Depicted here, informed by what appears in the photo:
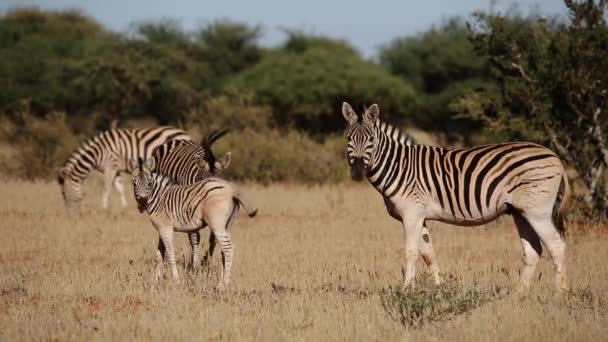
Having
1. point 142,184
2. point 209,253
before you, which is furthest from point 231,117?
point 142,184

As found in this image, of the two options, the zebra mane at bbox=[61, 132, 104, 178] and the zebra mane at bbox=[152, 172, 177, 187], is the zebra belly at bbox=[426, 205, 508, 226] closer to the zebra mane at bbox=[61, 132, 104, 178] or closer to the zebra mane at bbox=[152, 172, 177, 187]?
the zebra mane at bbox=[152, 172, 177, 187]

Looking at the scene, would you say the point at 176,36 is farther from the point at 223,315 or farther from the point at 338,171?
the point at 223,315

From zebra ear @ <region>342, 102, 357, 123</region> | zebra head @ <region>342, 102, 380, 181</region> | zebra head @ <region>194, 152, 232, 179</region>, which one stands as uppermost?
zebra ear @ <region>342, 102, 357, 123</region>

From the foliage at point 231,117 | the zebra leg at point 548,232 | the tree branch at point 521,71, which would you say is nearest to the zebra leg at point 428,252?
the zebra leg at point 548,232

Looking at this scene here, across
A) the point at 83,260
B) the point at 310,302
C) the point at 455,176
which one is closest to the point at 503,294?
the point at 455,176

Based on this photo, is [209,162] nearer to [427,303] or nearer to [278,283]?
[278,283]

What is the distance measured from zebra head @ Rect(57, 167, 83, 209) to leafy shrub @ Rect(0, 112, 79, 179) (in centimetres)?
579

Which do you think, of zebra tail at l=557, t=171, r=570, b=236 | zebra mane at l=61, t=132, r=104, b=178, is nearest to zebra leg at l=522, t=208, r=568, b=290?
zebra tail at l=557, t=171, r=570, b=236

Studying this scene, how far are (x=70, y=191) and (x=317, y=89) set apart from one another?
2003 cm

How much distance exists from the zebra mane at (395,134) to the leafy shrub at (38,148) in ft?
51.2

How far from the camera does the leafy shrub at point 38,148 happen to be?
23891 mm

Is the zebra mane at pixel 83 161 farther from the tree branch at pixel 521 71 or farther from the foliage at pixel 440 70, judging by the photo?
the foliage at pixel 440 70

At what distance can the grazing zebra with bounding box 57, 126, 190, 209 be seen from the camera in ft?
59.8

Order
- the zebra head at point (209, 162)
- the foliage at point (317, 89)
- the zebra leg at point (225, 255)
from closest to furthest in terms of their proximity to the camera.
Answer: the zebra leg at point (225, 255)
the zebra head at point (209, 162)
the foliage at point (317, 89)
